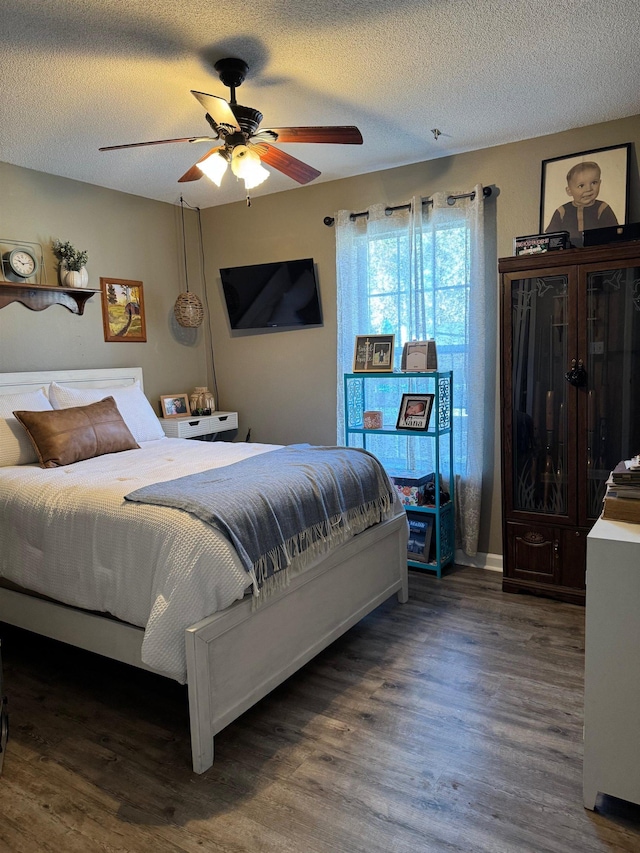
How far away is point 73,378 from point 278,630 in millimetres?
2449

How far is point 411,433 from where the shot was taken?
376 cm

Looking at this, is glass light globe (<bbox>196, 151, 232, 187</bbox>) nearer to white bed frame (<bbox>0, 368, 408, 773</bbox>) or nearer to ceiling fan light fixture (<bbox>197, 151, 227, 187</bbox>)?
ceiling fan light fixture (<bbox>197, 151, 227, 187</bbox>)

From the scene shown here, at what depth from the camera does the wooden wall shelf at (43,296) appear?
144 inches

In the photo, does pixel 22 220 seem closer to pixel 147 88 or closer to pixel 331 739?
pixel 147 88

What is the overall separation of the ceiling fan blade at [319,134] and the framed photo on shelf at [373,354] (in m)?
1.61

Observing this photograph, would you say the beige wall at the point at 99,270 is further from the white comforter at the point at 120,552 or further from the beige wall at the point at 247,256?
the white comforter at the point at 120,552

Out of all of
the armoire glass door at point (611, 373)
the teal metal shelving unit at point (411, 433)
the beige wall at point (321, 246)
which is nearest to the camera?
the armoire glass door at point (611, 373)

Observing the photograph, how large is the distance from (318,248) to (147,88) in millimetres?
1835

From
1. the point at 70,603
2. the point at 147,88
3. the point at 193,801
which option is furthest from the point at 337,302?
the point at 193,801

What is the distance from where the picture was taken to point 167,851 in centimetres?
169

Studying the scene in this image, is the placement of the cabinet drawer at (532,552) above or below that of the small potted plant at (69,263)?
below

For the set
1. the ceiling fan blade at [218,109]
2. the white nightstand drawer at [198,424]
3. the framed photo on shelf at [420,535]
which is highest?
the ceiling fan blade at [218,109]

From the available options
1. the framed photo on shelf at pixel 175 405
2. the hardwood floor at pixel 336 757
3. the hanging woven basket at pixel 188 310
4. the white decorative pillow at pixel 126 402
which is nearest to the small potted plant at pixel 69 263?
the white decorative pillow at pixel 126 402

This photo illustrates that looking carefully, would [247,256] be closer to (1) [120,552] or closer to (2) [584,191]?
(2) [584,191]
